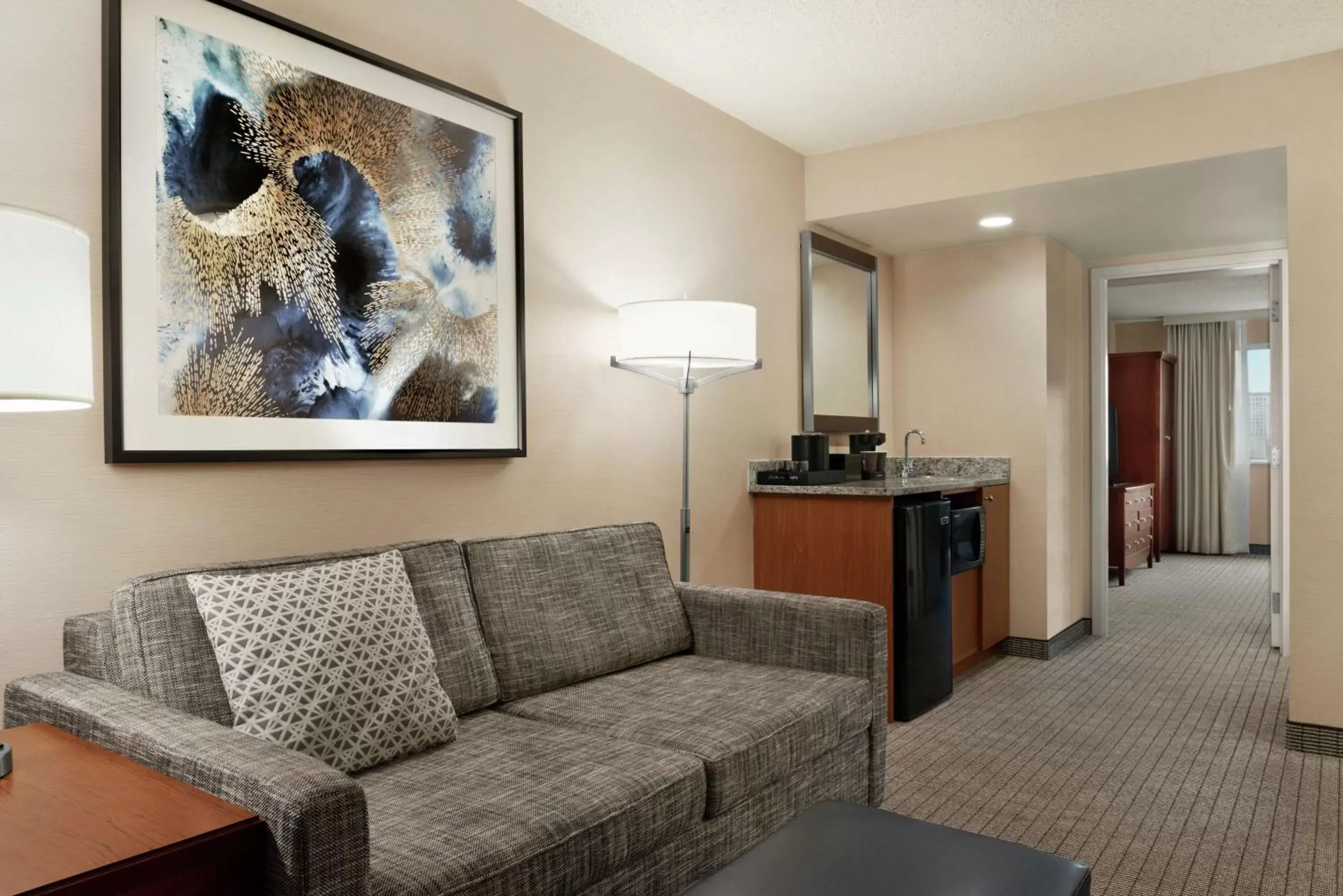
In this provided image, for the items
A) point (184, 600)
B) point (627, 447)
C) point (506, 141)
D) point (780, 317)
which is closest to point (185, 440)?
point (184, 600)

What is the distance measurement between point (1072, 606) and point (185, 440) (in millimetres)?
4406

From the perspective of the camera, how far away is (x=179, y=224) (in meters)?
2.03

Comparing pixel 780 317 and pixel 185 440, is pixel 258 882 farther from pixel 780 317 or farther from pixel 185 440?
pixel 780 317

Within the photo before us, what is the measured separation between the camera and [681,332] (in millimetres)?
2963

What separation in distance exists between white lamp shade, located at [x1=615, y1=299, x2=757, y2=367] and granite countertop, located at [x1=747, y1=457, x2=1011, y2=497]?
827 millimetres

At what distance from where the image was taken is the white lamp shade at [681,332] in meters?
2.96

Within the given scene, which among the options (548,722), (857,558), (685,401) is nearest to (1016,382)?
(857,558)

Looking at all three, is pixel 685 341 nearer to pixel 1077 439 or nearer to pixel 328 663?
pixel 328 663

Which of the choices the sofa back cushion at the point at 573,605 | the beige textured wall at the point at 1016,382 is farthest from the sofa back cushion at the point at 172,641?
the beige textured wall at the point at 1016,382

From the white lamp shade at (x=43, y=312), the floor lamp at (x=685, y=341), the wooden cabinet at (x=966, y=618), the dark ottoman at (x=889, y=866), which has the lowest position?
the wooden cabinet at (x=966, y=618)

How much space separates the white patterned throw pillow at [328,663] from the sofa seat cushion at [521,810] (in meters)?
0.08

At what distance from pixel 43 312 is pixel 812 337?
3356mm

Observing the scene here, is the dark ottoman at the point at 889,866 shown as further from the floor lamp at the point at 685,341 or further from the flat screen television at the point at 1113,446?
the flat screen television at the point at 1113,446

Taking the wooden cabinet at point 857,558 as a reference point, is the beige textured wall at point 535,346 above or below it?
above
